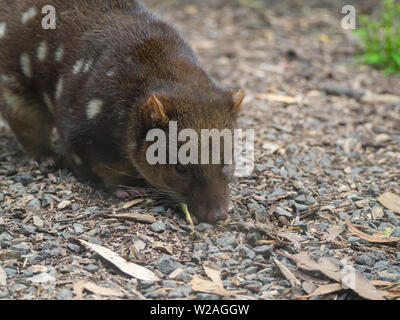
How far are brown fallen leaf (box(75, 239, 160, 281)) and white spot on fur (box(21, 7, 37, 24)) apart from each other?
7.80 feet

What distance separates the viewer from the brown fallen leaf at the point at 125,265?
346cm

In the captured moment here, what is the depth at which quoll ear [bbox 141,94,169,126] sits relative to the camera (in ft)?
12.9

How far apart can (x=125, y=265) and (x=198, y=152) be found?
36.7 inches

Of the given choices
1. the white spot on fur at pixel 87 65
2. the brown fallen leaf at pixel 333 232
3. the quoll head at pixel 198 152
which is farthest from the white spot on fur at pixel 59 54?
the brown fallen leaf at pixel 333 232

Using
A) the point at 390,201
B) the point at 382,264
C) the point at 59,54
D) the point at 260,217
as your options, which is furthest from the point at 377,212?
the point at 59,54

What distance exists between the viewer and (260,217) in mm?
4254

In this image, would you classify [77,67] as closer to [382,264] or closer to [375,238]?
[375,238]

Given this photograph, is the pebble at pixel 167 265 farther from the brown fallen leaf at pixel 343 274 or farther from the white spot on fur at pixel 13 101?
the white spot on fur at pixel 13 101

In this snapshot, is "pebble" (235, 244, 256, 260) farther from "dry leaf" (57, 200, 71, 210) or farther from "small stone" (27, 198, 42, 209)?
"small stone" (27, 198, 42, 209)

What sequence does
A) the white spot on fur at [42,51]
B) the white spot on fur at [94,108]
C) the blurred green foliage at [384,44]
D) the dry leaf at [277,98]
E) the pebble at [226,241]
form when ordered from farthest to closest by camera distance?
1. the blurred green foliage at [384,44]
2. the dry leaf at [277,98]
3. the white spot on fur at [42,51]
4. the white spot on fur at [94,108]
5. the pebble at [226,241]

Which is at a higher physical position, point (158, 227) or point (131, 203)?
point (131, 203)

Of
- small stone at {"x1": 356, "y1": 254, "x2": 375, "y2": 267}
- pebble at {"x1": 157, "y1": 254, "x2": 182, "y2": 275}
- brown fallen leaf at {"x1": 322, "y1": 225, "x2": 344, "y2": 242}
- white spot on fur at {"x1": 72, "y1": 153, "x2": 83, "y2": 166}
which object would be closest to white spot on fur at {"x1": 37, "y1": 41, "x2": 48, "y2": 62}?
white spot on fur at {"x1": 72, "y1": 153, "x2": 83, "y2": 166}

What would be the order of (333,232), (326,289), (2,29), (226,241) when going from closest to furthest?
(326,289)
(226,241)
(333,232)
(2,29)
